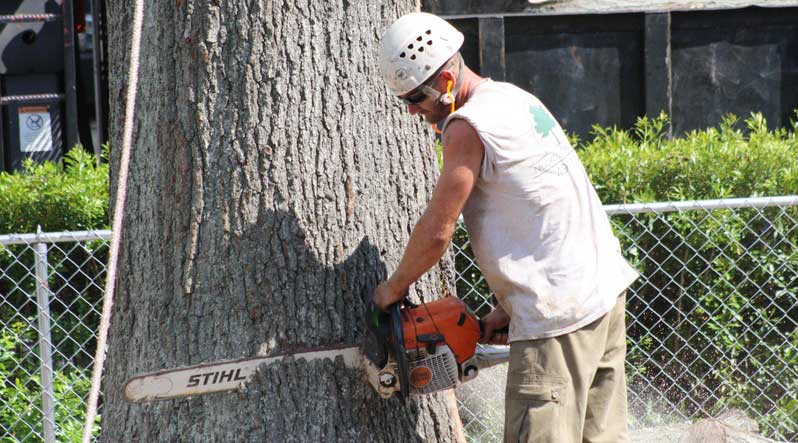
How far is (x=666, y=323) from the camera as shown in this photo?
4637 mm

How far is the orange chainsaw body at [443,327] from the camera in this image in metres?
2.91

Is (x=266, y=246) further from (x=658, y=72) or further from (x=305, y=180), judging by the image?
(x=658, y=72)

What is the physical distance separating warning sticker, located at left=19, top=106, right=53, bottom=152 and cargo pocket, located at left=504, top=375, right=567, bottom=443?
15.2ft

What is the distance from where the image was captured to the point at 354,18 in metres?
3.00

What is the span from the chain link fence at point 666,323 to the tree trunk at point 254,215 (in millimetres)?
1621

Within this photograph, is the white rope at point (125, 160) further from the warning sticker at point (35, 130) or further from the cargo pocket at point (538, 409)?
the warning sticker at point (35, 130)

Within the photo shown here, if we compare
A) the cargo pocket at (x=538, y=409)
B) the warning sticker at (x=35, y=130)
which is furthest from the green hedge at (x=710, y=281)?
the warning sticker at (x=35, y=130)

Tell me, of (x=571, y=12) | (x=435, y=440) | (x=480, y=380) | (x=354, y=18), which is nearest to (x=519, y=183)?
(x=354, y=18)

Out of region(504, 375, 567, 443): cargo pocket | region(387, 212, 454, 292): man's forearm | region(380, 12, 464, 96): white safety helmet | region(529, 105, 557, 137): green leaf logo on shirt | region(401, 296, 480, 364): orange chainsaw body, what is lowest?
region(504, 375, 567, 443): cargo pocket

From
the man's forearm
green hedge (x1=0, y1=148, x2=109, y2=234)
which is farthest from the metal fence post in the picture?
the man's forearm

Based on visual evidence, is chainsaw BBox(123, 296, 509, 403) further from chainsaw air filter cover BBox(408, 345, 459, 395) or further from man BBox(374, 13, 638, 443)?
man BBox(374, 13, 638, 443)

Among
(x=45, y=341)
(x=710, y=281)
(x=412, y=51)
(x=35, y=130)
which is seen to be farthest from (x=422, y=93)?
(x=35, y=130)

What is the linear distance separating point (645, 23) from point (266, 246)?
3963 mm

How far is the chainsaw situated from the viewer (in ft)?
9.36
